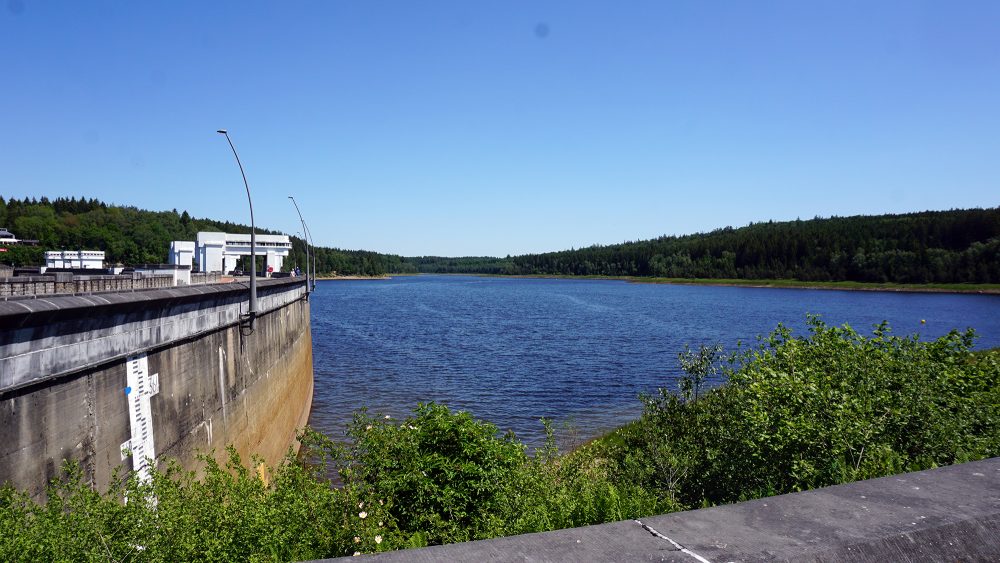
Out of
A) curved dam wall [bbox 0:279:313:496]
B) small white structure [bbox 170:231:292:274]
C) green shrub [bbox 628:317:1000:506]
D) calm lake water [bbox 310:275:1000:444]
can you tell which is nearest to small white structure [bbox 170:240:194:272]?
small white structure [bbox 170:231:292:274]

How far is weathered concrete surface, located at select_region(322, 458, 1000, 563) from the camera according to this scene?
260 centimetres

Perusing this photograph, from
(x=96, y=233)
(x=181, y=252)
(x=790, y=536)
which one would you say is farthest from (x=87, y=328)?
(x=96, y=233)

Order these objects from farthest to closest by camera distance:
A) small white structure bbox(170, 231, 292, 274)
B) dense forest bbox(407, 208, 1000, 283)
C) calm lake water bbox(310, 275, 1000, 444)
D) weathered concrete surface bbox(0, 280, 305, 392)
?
dense forest bbox(407, 208, 1000, 283) → small white structure bbox(170, 231, 292, 274) → calm lake water bbox(310, 275, 1000, 444) → weathered concrete surface bbox(0, 280, 305, 392)

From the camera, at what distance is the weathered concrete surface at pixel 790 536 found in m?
2.60

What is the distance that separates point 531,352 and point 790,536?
170 feet

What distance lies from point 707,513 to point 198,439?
15860 millimetres

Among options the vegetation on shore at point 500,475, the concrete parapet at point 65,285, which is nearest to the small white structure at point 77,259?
the concrete parapet at point 65,285

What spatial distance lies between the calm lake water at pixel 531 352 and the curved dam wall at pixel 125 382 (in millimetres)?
10022

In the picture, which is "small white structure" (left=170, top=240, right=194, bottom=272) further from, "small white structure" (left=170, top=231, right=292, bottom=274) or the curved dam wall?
the curved dam wall

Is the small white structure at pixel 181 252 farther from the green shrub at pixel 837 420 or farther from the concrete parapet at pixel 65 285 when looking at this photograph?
the green shrub at pixel 837 420

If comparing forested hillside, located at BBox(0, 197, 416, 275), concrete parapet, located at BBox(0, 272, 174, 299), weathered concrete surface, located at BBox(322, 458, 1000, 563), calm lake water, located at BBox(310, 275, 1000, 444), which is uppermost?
forested hillside, located at BBox(0, 197, 416, 275)

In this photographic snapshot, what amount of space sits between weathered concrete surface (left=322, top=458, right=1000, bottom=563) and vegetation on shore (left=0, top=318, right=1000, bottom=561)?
13.2 ft

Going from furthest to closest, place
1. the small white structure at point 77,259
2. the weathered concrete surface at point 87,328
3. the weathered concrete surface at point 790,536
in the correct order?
1. the small white structure at point 77,259
2. the weathered concrete surface at point 87,328
3. the weathered concrete surface at point 790,536

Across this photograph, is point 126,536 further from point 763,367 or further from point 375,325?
point 375,325
